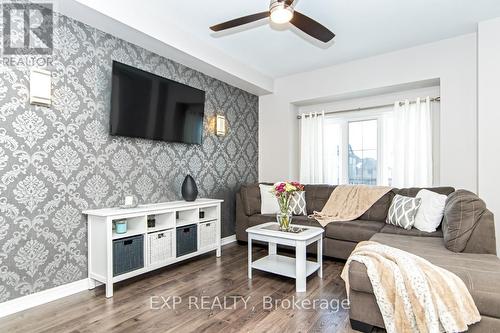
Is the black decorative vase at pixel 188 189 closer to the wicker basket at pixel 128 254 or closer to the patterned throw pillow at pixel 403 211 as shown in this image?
the wicker basket at pixel 128 254

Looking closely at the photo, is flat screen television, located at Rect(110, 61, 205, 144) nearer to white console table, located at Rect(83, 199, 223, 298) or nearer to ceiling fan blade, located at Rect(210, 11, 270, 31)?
white console table, located at Rect(83, 199, 223, 298)

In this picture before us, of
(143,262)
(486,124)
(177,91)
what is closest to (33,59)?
(177,91)

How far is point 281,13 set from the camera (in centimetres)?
209

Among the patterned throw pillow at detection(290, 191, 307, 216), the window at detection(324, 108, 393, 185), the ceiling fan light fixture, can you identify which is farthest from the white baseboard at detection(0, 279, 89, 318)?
the window at detection(324, 108, 393, 185)

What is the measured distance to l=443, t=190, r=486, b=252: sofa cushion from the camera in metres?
2.20

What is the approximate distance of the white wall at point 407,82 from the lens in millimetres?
3266

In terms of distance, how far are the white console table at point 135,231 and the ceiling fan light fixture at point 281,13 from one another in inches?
80.4

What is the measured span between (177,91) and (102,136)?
1.03 meters

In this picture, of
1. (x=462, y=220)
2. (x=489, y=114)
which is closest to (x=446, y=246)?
(x=462, y=220)

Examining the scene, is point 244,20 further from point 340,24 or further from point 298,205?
point 298,205

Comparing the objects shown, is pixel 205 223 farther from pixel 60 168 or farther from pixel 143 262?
pixel 60 168

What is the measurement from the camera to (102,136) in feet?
9.06

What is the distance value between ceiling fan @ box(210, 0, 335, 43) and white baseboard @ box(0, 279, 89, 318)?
259 cm

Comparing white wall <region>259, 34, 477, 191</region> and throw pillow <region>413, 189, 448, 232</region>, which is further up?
white wall <region>259, 34, 477, 191</region>
